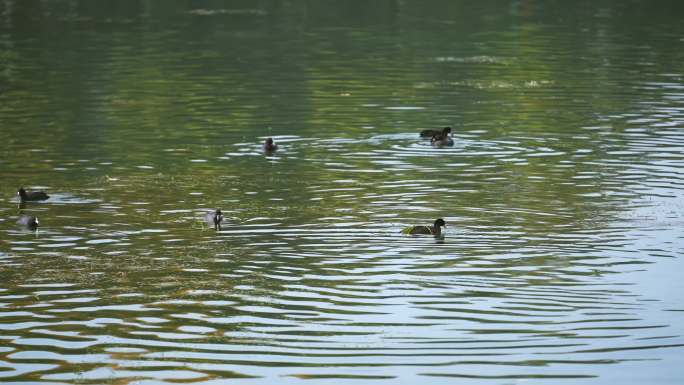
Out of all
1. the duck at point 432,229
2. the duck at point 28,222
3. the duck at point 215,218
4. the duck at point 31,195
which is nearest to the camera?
the duck at point 432,229

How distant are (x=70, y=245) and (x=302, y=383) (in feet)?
26.5

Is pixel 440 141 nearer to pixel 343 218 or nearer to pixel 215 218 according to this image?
pixel 343 218

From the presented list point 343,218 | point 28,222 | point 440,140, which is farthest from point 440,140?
point 28,222

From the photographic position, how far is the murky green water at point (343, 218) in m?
16.1

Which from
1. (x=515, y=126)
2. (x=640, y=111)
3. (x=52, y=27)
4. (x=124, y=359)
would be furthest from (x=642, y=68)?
(x=124, y=359)

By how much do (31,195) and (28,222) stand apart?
2.39 meters

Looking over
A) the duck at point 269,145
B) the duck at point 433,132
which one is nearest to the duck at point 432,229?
the duck at point 269,145

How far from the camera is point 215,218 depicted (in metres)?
22.9

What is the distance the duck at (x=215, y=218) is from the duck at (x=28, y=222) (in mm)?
2874

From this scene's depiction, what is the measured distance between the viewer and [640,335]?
54.3 feet

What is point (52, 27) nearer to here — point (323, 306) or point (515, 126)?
point (515, 126)

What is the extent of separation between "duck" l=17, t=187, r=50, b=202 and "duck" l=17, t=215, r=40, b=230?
1.96m

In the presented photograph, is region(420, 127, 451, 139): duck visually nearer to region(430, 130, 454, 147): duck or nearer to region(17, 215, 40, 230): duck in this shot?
region(430, 130, 454, 147): duck

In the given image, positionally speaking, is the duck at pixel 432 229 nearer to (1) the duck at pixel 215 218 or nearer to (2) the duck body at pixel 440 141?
(1) the duck at pixel 215 218
